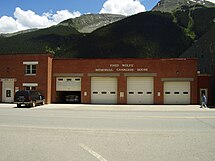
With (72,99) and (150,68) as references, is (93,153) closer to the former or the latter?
(150,68)

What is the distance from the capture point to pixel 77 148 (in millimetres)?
9344

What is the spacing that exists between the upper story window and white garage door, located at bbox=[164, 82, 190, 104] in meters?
15.2

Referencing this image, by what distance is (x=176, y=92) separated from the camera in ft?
117

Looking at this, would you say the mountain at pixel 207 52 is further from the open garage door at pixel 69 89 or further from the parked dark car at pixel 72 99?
the parked dark car at pixel 72 99

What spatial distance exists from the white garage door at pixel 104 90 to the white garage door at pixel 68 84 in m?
1.79

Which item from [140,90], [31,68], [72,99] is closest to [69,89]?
[72,99]

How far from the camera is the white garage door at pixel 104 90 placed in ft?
119

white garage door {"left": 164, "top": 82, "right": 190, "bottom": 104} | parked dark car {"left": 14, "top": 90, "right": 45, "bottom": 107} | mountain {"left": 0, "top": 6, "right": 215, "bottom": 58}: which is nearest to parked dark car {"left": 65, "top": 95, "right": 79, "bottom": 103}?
parked dark car {"left": 14, "top": 90, "right": 45, "bottom": 107}

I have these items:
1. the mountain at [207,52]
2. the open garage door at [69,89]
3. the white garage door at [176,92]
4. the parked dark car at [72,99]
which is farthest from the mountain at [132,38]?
the white garage door at [176,92]

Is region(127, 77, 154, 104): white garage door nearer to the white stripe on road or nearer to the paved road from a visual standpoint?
the paved road

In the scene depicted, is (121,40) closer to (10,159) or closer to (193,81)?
(193,81)

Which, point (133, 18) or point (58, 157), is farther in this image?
point (133, 18)

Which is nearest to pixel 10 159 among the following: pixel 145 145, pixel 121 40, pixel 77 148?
pixel 77 148

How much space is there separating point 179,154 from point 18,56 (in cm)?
3227
